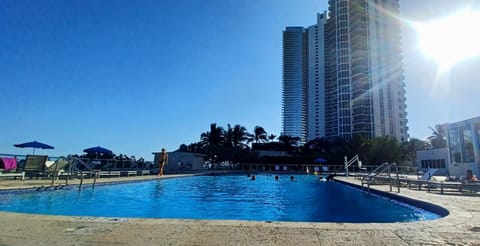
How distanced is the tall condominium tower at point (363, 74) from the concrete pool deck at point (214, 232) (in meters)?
68.0

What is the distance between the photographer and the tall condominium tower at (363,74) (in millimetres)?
70125

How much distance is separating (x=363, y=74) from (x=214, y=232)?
247 feet

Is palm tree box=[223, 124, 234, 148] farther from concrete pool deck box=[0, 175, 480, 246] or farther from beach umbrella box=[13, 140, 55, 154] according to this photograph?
concrete pool deck box=[0, 175, 480, 246]

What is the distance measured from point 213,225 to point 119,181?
10.1m

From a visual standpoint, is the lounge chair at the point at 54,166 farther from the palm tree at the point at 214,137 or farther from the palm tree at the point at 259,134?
the palm tree at the point at 259,134

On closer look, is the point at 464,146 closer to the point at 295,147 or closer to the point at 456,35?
the point at 456,35

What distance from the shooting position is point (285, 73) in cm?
10500

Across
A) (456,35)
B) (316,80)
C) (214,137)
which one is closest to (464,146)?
(456,35)

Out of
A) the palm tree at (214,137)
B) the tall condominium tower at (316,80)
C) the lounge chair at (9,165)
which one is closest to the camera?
the lounge chair at (9,165)

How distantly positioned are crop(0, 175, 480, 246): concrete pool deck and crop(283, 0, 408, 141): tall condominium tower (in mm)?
68037

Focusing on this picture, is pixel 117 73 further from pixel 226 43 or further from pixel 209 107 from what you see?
pixel 209 107

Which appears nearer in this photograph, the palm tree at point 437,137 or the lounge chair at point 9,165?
the lounge chair at point 9,165

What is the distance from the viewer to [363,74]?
71.8 meters

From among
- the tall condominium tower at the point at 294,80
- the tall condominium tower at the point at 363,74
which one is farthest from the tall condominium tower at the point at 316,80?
the tall condominium tower at the point at 294,80
